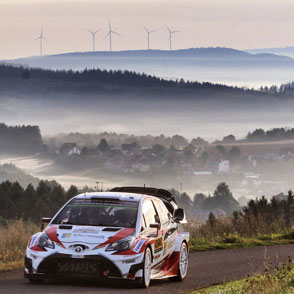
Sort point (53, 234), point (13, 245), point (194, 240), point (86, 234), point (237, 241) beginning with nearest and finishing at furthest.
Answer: point (86, 234) → point (53, 234) → point (13, 245) → point (194, 240) → point (237, 241)

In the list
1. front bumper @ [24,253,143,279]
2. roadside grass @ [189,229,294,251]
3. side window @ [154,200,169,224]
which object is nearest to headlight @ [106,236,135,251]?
front bumper @ [24,253,143,279]

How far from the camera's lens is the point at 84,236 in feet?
44.4

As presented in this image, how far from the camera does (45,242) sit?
13648mm

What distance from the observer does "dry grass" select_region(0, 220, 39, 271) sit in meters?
17.0

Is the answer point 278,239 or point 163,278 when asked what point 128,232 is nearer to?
point 163,278

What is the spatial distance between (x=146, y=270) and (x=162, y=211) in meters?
1.72

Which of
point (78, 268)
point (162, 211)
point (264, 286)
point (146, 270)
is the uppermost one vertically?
point (162, 211)

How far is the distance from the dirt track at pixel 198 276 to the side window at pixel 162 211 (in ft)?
3.24

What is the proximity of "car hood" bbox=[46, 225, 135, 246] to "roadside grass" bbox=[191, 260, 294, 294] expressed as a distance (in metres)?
1.39

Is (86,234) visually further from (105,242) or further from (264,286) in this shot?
(264,286)

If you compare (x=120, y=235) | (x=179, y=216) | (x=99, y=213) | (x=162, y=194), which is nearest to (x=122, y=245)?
(x=120, y=235)

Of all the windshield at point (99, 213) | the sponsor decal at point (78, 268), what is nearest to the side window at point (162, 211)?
the windshield at point (99, 213)

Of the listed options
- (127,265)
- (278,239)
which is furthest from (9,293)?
(278,239)

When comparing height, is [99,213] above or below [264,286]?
above
